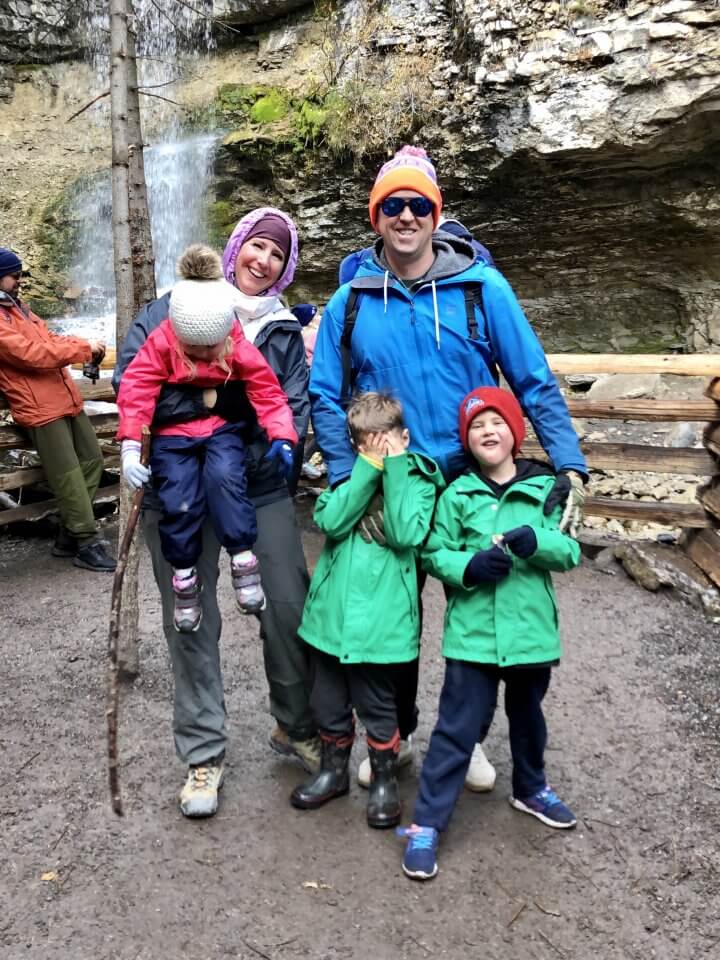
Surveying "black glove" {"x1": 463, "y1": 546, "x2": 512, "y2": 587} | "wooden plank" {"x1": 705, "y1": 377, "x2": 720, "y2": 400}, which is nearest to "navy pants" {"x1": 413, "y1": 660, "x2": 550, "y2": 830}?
"black glove" {"x1": 463, "y1": 546, "x2": 512, "y2": 587}

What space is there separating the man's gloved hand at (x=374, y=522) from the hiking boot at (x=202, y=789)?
3.81 ft

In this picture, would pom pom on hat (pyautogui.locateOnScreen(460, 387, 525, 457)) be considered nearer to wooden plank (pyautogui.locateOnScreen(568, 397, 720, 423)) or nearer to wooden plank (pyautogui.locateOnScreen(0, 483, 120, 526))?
wooden plank (pyautogui.locateOnScreen(568, 397, 720, 423))

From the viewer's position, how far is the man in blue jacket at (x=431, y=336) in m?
2.96

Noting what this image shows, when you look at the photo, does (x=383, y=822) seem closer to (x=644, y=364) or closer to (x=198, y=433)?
(x=198, y=433)

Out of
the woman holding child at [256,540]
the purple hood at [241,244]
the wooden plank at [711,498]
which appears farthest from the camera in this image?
the wooden plank at [711,498]

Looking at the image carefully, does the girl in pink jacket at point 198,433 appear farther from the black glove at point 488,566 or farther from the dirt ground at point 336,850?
the dirt ground at point 336,850

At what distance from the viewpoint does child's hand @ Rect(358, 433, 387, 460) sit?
289 cm

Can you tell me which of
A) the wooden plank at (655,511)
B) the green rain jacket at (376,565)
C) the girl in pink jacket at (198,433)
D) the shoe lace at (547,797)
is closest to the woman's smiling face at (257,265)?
the girl in pink jacket at (198,433)

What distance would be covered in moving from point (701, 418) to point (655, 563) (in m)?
1.21

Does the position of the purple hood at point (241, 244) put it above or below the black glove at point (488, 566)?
Answer: above

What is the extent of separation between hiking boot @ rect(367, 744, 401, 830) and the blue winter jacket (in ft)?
3.69

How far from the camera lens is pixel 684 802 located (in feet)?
11.3

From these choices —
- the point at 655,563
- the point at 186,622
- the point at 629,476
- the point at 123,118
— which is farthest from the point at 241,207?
the point at 186,622

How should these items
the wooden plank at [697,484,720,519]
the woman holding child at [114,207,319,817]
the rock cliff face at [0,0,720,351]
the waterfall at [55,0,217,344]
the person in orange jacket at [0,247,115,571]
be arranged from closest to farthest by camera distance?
1. the woman holding child at [114,207,319,817]
2. the person in orange jacket at [0,247,115,571]
3. the wooden plank at [697,484,720,519]
4. the rock cliff face at [0,0,720,351]
5. the waterfall at [55,0,217,344]
